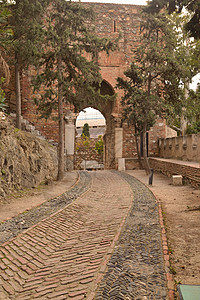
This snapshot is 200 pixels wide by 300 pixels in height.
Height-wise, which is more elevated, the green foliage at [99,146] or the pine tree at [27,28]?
the pine tree at [27,28]

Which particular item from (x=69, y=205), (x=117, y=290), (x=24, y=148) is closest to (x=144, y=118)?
(x=24, y=148)

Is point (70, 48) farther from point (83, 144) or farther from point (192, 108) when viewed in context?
point (83, 144)

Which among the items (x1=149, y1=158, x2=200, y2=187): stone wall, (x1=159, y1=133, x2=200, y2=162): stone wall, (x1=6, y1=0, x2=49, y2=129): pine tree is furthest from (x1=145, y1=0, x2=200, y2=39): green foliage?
(x1=159, y1=133, x2=200, y2=162): stone wall

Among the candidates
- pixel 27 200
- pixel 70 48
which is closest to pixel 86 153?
pixel 70 48

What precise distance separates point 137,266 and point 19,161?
20.7 feet

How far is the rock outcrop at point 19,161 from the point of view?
25.1 ft

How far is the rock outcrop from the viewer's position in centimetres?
766

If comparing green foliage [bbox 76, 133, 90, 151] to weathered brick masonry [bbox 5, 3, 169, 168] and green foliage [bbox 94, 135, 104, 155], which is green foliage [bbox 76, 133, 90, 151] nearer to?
green foliage [bbox 94, 135, 104, 155]

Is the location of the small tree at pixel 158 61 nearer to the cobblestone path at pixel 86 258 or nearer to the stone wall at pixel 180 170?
the stone wall at pixel 180 170

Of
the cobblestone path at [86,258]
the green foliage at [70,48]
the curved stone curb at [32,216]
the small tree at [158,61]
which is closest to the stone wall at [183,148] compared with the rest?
the small tree at [158,61]

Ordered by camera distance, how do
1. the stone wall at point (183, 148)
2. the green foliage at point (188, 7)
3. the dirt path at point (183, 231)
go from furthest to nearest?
the stone wall at point (183, 148) → the green foliage at point (188, 7) → the dirt path at point (183, 231)

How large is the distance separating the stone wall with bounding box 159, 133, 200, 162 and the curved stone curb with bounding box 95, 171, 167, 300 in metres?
7.80

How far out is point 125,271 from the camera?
131 inches

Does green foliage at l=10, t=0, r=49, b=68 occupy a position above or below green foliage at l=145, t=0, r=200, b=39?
above
